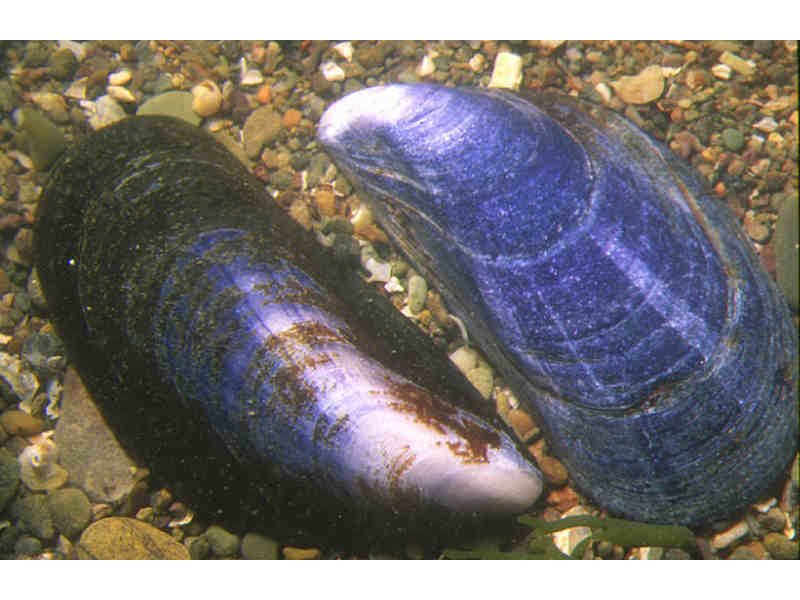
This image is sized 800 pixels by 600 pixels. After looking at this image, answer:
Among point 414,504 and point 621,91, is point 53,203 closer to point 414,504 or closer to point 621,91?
→ point 414,504

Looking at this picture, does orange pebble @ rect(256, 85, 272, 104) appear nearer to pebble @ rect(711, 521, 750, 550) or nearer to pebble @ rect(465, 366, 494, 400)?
pebble @ rect(465, 366, 494, 400)

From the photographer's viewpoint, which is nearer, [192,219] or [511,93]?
[192,219]

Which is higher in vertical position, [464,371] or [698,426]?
[698,426]

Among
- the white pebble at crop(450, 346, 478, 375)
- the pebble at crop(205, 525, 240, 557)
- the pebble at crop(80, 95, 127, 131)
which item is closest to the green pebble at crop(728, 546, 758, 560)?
the white pebble at crop(450, 346, 478, 375)

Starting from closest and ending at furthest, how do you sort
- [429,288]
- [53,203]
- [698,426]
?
[698,426], [53,203], [429,288]
